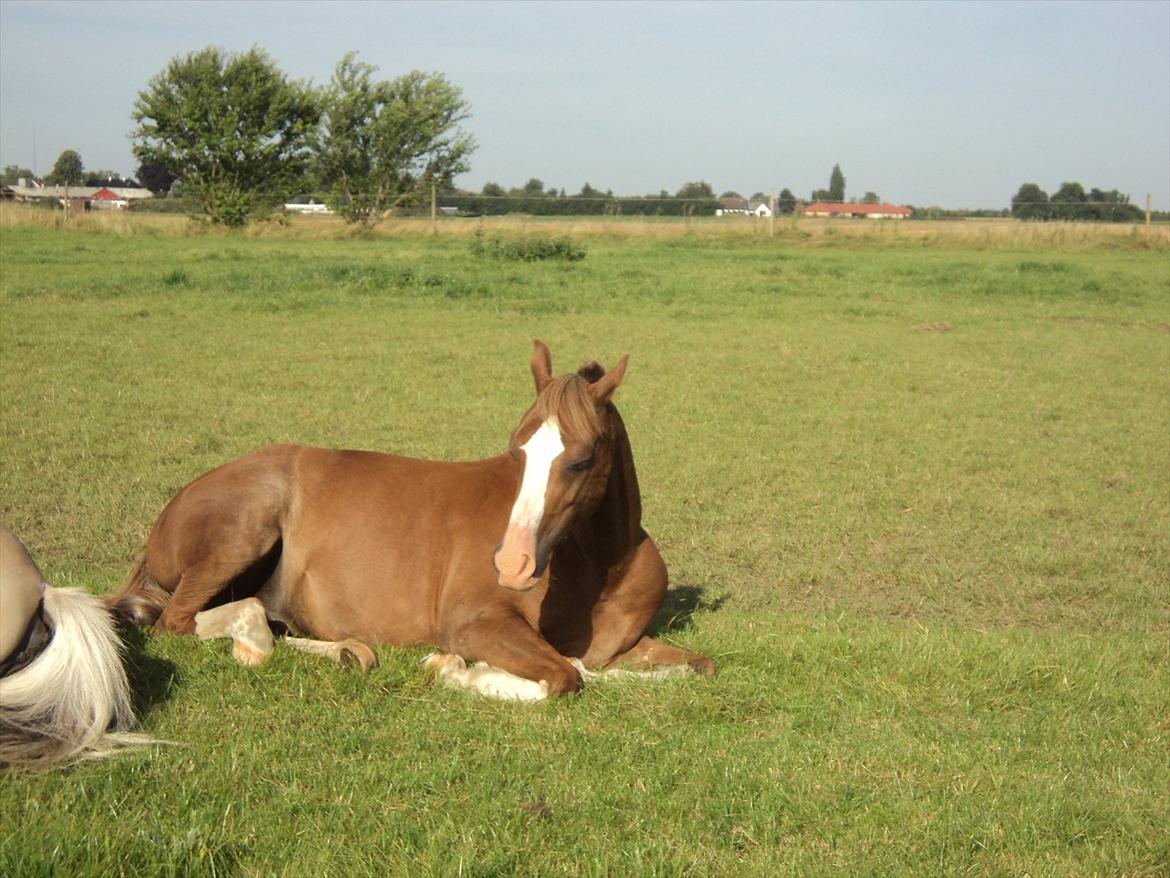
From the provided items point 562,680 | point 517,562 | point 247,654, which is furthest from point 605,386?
point 247,654

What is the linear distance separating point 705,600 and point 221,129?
42060 mm

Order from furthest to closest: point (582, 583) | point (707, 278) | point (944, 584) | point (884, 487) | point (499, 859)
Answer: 1. point (707, 278)
2. point (884, 487)
3. point (944, 584)
4. point (582, 583)
5. point (499, 859)

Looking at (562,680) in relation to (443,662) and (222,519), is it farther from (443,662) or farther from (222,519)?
(222,519)

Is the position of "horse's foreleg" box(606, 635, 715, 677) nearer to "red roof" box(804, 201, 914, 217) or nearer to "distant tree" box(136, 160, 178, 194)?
"red roof" box(804, 201, 914, 217)

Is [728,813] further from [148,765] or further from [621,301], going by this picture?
[621,301]

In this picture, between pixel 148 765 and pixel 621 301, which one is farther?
pixel 621 301

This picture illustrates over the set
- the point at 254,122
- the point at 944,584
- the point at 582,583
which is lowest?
the point at 944,584

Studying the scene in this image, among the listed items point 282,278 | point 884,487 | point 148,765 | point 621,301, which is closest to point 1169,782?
point 148,765

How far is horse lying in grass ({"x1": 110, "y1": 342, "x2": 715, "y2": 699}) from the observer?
13.5 feet

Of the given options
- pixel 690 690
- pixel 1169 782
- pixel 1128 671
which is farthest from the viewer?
pixel 1128 671

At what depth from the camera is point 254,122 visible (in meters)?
44.2

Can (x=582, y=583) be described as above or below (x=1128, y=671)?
above

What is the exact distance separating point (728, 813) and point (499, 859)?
683 mm

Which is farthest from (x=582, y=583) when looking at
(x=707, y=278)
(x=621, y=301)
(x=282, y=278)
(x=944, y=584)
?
(x=707, y=278)
